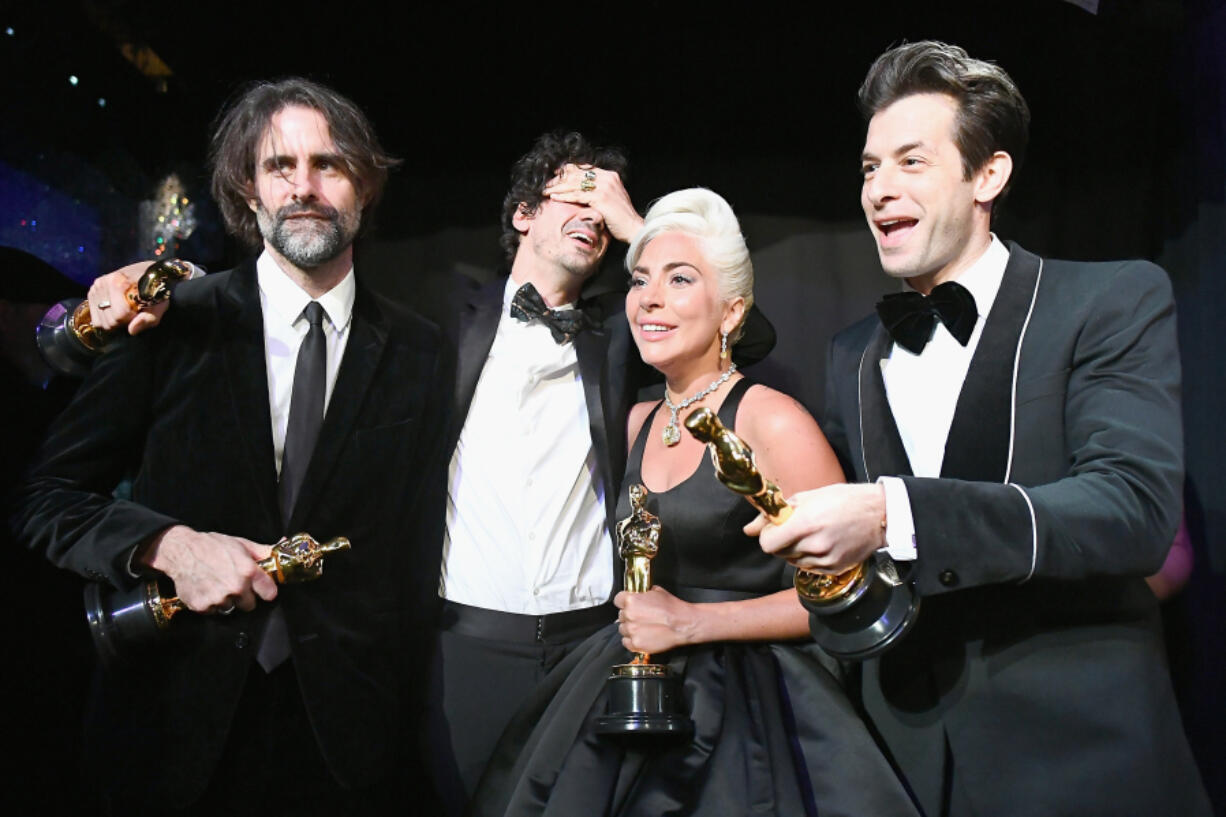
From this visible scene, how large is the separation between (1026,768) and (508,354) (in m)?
1.77

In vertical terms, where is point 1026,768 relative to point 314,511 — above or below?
below

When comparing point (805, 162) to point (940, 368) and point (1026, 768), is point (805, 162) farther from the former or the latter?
point (1026, 768)

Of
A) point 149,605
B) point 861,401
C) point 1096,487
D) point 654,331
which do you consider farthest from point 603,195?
point 1096,487

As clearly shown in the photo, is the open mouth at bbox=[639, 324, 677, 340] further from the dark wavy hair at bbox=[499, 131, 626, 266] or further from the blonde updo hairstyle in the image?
the dark wavy hair at bbox=[499, 131, 626, 266]

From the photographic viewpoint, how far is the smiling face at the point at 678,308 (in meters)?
2.83

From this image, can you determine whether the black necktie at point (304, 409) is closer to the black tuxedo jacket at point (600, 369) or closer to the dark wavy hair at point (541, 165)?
the black tuxedo jacket at point (600, 369)

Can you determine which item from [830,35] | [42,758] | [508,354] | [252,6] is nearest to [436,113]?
[252,6]

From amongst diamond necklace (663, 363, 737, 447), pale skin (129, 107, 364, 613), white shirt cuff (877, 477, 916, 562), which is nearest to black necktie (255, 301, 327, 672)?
pale skin (129, 107, 364, 613)

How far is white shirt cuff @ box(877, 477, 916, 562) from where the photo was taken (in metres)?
1.79

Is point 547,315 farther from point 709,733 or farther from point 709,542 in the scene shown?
point 709,733

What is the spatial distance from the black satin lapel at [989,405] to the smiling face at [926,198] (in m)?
0.26

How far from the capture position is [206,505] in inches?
107

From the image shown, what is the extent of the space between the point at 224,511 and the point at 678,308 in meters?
1.26

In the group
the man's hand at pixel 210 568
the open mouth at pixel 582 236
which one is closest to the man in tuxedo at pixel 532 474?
the open mouth at pixel 582 236
